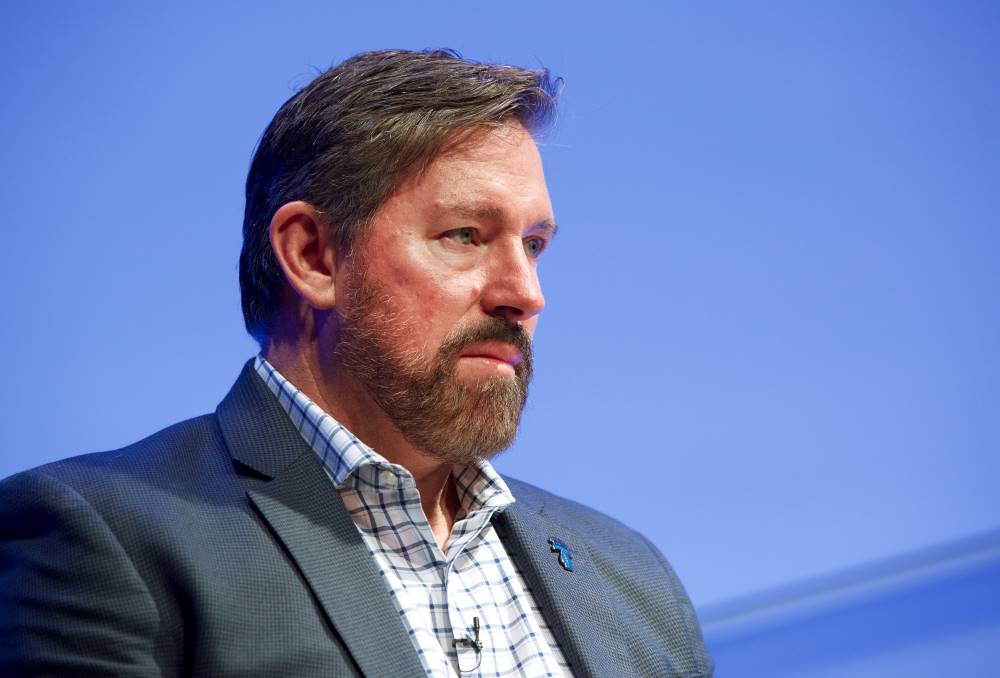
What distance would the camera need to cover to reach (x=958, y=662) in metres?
2.97

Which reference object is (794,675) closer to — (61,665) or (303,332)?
(303,332)

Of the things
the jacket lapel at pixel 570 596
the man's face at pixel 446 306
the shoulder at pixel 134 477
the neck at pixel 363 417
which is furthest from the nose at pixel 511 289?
the shoulder at pixel 134 477

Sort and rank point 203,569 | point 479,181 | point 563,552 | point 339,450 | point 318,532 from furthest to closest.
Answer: point 563,552
point 479,181
point 339,450
point 318,532
point 203,569

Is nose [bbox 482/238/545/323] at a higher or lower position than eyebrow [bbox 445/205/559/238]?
lower

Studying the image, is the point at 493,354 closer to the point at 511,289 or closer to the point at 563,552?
the point at 511,289

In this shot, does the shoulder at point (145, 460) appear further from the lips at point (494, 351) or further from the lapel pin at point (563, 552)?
the lapel pin at point (563, 552)

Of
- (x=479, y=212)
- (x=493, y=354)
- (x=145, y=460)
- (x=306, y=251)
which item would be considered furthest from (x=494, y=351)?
(x=145, y=460)

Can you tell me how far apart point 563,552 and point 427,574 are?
33 centimetres

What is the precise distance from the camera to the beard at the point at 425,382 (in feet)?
5.65

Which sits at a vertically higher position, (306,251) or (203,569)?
(306,251)

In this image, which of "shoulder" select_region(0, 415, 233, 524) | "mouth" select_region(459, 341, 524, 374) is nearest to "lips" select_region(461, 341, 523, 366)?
"mouth" select_region(459, 341, 524, 374)

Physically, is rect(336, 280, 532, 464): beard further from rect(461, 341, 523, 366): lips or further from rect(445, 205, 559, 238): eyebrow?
rect(445, 205, 559, 238): eyebrow

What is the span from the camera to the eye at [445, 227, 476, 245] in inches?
68.9

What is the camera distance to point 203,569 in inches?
55.9
